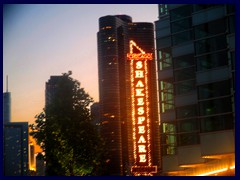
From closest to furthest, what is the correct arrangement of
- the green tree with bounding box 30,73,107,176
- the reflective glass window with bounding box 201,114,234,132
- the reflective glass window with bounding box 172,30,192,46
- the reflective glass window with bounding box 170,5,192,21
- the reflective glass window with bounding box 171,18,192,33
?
the reflective glass window with bounding box 201,114,234,132 < the green tree with bounding box 30,73,107,176 < the reflective glass window with bounding box 170,5,192,21 < the reflective glass window with bounding box 171,18,192,33 < the reflective glass window with bounding box 172,30,192,46

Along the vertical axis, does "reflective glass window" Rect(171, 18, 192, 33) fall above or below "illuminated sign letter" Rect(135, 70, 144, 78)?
above

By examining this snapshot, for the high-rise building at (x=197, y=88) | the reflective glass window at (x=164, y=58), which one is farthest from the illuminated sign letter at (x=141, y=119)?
the reflective glass window at (x=164, y=58)

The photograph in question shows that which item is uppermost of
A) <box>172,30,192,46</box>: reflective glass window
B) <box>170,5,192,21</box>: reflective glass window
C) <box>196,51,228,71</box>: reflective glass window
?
<box>170,5,192,21</box>: reflective glass window

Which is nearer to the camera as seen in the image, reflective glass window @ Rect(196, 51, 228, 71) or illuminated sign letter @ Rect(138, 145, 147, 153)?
reflective glass window @ Rect(196, 51, 228, 71)

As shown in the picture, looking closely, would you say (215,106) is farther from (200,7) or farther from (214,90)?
(200,7)

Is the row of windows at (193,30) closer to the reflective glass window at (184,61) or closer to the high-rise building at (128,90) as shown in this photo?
the reflective glass window at (184,61)

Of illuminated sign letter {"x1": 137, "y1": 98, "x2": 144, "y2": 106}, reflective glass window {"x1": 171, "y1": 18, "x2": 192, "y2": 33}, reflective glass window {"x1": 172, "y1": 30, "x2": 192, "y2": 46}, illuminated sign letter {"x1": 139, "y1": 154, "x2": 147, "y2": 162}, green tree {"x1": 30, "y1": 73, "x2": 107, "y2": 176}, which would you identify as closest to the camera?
green tree {"x1": 30, "y1": 73, "x2": 107, "y2": 176}

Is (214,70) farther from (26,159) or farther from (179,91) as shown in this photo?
(26,159)

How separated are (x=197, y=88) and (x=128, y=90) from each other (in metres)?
10.9

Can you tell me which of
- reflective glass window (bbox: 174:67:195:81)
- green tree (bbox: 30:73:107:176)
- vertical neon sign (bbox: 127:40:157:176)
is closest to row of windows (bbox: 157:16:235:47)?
reflective glass window (bbox: 174:67:195:81)

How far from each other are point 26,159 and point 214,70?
499 ft

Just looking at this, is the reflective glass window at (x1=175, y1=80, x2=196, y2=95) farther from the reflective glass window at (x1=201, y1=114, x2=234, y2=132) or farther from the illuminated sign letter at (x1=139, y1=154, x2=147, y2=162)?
the reflective glass window at (x1=201, y1=114, x2=234, y2=132)

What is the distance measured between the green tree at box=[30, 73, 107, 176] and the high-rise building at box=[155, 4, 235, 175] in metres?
4.98

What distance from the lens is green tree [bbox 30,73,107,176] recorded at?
27969 millimetres
